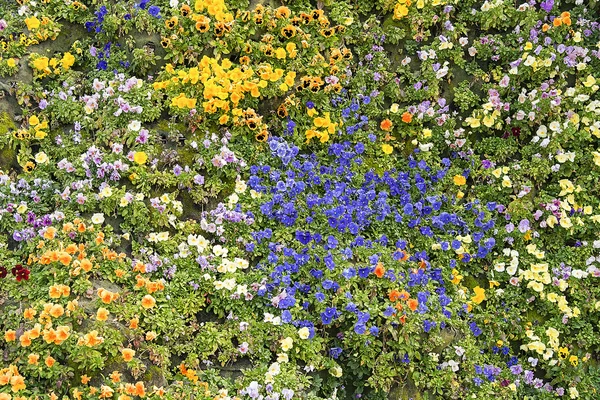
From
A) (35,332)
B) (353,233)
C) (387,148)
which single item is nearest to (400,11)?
(387,148)

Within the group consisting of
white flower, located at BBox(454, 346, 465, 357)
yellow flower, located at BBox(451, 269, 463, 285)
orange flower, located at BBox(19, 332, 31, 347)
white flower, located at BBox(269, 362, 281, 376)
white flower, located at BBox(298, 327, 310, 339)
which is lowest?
white flower, located at BBox(454, 346, 465, 357)

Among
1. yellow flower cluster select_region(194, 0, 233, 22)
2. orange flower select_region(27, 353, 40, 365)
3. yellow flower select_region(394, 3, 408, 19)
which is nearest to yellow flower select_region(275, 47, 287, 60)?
yellow flower cluster select_region(194, 0, 233, 22)

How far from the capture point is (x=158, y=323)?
4359mm

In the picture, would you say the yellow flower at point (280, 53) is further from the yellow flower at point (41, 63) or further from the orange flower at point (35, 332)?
the orange flower at point (35, 332)

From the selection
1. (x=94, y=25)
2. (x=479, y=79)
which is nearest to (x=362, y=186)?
(x=479, y=79)

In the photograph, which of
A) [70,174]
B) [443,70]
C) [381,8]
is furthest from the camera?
[381,8]

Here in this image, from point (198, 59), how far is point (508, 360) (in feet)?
13.7

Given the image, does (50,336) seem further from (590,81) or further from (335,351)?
(590,81)

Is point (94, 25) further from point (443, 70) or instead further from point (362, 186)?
point (443, 70)

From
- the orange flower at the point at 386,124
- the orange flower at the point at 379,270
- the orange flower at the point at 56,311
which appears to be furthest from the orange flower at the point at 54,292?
the orange flower at the point at 386,124

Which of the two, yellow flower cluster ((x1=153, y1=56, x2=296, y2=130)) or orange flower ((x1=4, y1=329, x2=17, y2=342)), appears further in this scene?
yellow flower cluster ((x1=153, y1=56, x2=296, y2=130))

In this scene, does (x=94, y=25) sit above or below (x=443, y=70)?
above

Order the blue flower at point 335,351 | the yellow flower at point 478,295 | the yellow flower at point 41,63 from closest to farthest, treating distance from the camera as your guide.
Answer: the blue flower at point 335,351 → the yellow flower at point 478,295 → the yellow flower at point 41,63

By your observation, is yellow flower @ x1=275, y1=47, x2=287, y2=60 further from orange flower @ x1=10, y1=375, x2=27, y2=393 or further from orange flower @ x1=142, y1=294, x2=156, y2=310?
orange flower @ x1=10, y1=375, x2=27, y2=393
